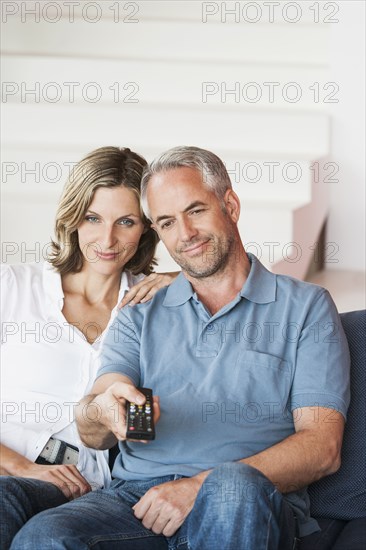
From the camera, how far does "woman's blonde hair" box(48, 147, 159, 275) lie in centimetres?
195

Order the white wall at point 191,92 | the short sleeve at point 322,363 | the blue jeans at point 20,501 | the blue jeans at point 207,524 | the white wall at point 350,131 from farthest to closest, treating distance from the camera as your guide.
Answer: the white wall at point 350,131, the white wall at point 191,92, the short sleeve at point 322,363, the blue jeans at point 20,501, the blue jeans at point 207,524

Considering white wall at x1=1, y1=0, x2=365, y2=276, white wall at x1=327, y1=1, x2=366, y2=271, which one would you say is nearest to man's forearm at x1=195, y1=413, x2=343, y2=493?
white wall at x1=1, y1=0, x2=365, y2=276

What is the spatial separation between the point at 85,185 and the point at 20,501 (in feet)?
2.25

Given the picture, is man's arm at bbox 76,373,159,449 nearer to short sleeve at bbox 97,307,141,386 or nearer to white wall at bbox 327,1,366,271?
short sleeve at bbox 97,307,141,386

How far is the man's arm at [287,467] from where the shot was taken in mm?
1535

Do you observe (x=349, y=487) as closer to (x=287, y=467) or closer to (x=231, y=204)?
(x=287, y=467)

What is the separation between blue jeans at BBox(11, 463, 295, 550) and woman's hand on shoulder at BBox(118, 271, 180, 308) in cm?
47

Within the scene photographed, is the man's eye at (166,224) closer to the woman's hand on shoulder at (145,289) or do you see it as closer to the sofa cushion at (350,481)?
the woman's hand on shoulder at (145,289)

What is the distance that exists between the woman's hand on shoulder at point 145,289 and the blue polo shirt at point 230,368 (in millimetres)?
38

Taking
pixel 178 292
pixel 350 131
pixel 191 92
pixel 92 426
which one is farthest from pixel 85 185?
pixel 350 131

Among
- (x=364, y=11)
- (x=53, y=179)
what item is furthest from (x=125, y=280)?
(x=364, y=11)

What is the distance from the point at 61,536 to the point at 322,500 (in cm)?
55

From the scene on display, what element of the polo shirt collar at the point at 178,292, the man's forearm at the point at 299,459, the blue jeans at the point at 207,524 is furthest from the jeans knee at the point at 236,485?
the polo shirt collar at the point at 178,292

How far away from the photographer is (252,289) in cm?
181
